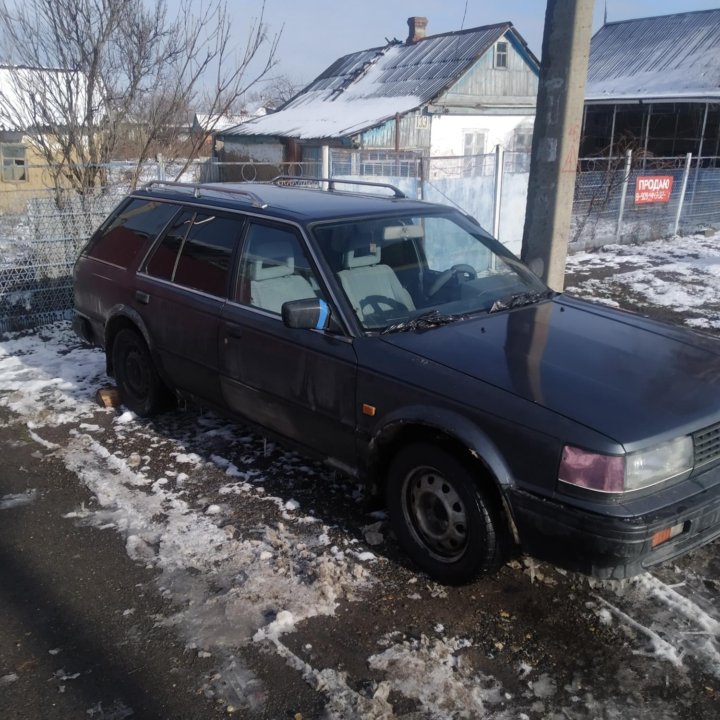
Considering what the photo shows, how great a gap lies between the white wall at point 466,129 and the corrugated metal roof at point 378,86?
1.50 m

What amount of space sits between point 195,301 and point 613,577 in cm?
299

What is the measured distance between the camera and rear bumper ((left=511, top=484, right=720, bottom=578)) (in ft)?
9.25

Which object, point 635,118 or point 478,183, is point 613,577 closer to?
point 478,183

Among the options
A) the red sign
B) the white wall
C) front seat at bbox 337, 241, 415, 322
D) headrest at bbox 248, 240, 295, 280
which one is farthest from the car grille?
the white wall

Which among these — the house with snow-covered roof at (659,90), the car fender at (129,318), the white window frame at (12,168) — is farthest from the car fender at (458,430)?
the house with snow-covered roof at (659,90)

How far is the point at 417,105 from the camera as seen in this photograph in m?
24.1

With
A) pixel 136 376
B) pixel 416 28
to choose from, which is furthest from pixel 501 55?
pixel 136 376

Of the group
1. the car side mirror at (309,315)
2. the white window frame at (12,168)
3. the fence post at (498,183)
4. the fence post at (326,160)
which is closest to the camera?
the car side mirror at (309,315)

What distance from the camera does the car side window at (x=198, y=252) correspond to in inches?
179

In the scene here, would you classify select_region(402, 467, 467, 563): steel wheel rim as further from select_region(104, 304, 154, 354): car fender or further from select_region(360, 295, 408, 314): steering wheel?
select_region(104, 304, 154, 354): car fender

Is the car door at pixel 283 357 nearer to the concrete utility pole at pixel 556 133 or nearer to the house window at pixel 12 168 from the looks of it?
the concrete utility pole at pixel 556 133

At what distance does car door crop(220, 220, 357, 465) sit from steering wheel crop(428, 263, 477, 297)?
678mm

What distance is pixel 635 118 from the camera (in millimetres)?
25469

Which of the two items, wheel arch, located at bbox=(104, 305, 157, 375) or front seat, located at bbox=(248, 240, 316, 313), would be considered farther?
wheel arch, located at bbox=(104, 305, 157, 375)
